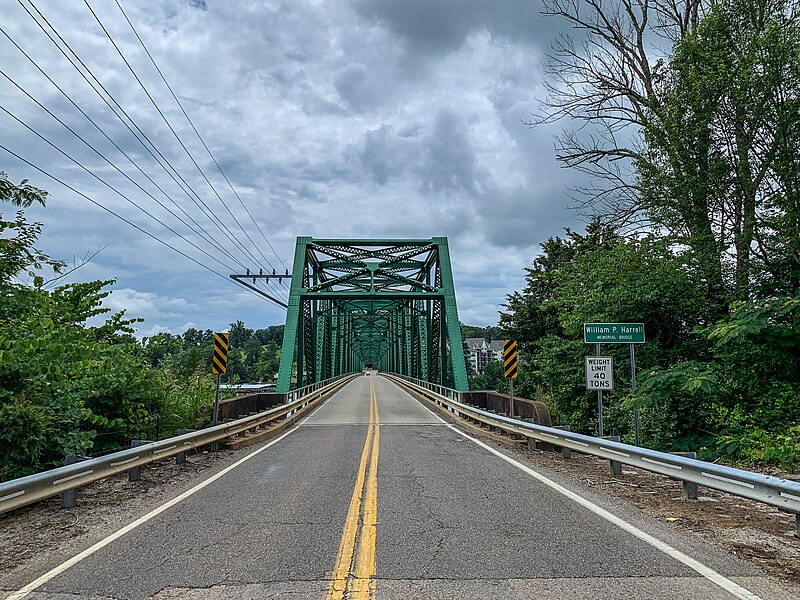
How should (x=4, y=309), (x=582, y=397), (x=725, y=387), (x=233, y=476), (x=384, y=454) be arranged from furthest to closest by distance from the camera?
1. (x=582, y=397)
2. (x=725, y=387)
3. (x=384, y=454)
4. (x=233, y=476)
5. (x=4, y=309)

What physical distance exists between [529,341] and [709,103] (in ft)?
77.2

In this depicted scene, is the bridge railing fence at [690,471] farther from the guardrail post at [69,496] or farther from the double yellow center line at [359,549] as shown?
the guardrail post at [69,496]

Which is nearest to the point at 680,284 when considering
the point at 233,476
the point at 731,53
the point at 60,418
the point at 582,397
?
the point at 731,53

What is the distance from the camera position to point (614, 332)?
10.5 m

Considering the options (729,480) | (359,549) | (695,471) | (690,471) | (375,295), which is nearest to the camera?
(359,549)

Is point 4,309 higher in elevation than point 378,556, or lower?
higher

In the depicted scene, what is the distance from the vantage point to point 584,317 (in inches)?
628

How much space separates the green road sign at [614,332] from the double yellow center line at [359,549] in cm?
475

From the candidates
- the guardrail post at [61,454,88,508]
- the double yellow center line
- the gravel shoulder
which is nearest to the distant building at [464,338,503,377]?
the gravel shoulder

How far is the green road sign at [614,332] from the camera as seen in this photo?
10391mm

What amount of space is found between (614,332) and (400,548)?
23.0 ft

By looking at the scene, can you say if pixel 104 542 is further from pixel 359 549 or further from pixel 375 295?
pixel 375 295

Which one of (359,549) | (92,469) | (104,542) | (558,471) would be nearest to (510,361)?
(558,471)

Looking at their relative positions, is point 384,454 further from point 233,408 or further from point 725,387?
point 725,387
